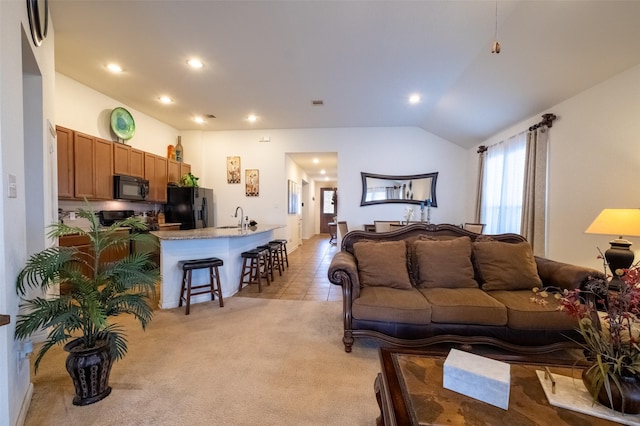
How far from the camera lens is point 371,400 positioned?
5.57ft

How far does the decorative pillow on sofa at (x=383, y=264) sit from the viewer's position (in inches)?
99.1

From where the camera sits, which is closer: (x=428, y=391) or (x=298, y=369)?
(x=428, y=391)

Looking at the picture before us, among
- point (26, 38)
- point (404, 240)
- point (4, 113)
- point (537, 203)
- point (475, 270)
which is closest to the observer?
point (4, 113)

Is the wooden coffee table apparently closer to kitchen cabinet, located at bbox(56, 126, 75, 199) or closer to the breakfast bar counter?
the breakfast bar counter

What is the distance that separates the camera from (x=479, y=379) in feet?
3.69

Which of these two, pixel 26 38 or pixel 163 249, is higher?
pixel 26 38

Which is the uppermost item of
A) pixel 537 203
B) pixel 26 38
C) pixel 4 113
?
pixel 26 38

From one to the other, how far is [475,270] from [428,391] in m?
1.80

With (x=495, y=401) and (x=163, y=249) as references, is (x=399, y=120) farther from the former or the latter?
(x=495, y=401)

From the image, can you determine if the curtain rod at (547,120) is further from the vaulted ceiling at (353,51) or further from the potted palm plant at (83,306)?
the potted palm plant at (83,306)

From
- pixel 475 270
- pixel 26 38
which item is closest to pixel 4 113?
pixel 26 38

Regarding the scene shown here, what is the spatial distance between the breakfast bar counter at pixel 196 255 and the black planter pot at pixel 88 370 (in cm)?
154

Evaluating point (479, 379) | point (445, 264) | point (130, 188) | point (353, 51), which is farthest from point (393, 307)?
point (130, 188)

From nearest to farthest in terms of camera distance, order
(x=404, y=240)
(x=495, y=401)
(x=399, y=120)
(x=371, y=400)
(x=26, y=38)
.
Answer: (x=495, y=401) < (x=371, y=400) < (x=26, y=38) < (x=404, y=240) < (x=399, y=120)
